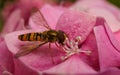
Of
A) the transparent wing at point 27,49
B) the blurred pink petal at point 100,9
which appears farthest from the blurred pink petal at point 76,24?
the blurred pink petal at point 100,9

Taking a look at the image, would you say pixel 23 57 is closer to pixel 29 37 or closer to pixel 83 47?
pixel 29 37

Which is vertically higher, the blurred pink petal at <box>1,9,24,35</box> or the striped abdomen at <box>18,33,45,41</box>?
the striped abdomen at <box>18,33,45,41</box>

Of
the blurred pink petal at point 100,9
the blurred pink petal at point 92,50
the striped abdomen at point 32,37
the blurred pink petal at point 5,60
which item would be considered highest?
the striped abdomen at point 32,37

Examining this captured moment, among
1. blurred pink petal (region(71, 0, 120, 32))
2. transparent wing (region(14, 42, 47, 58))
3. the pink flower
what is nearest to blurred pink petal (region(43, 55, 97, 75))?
the pink flower

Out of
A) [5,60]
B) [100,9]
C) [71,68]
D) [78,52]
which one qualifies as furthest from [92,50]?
[100,9]

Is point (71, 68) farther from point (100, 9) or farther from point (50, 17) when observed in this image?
point (100, 9)

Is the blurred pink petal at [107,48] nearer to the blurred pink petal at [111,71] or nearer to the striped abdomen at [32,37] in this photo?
the blurred pink petal at [111,71]

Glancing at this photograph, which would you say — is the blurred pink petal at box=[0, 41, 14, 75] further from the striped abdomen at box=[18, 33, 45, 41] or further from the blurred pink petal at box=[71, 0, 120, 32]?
the blurred pink petal at box=[71, 0, 120, 32]
